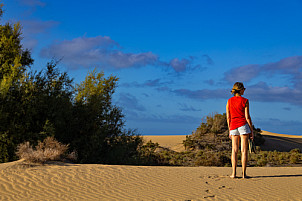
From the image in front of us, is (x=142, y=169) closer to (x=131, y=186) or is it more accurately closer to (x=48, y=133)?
(x=131, y=186)

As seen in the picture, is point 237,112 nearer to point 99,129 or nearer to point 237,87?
point 237,87

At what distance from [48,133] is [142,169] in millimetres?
6664

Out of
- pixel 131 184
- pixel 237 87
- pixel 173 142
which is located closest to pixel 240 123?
pixel 237 87

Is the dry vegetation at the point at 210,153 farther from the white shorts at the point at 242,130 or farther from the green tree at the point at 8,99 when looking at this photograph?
the white shorts at the point at 242,130

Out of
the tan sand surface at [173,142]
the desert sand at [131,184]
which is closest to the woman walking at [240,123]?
the desert sand at [131,184]

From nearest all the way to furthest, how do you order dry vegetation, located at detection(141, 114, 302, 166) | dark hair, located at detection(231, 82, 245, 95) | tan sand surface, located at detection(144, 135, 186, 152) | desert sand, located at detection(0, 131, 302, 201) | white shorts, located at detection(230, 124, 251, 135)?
desert sand, located at detection(0, 131, 302, 201)
white shorts, located at detection(230, 124, 251, 135)
dark hair, located at detection(231, 82, 245, 95)
dry vegetation, located at detection(141, 114, 302, 166)
tan sand surface, located at detection(144, 135, 186, 152)

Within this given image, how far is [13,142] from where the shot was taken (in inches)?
605

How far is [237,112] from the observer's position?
896cm

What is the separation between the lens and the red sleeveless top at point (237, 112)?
8938mm

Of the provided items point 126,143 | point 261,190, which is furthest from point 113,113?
point 261,190

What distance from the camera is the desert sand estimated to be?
7684 mm

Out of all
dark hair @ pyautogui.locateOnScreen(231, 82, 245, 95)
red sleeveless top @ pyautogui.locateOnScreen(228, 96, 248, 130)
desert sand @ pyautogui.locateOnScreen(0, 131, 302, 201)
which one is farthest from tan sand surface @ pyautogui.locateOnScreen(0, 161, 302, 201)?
dark hair @ pyautogui.locateOnScreen(231, 82, 245, 95)

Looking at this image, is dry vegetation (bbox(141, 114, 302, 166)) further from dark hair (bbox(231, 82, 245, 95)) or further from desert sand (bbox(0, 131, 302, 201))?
dark hair (bbox(231, 82, 245, 95))

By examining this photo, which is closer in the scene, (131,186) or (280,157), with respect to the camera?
(131,186)
